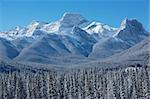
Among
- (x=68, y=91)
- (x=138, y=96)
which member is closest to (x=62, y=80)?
(x=68, y=91)

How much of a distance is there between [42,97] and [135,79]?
29.6 metres

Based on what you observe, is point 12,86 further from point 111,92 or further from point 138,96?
point 138,96

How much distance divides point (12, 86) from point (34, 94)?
699 centimetres

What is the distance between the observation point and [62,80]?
16175 cm

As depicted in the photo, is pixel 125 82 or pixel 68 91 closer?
pixel 68 91

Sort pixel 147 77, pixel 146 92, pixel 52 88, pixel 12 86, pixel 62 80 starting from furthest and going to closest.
A: pixel 62 80 → pixel 12 86 → pixel 52 88 → pixel 147 77 → pixel 146 92

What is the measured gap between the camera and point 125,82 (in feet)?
532

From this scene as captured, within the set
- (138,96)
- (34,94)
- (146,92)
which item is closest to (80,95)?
(34,94)

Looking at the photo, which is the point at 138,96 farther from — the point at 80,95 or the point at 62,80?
the point at 62,80

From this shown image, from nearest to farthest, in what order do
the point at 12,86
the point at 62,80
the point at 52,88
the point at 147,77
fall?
1. the point at 147,77
2. the point at 52,88
3. the point at 12,86
4. the point at 62,80

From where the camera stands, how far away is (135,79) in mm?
152375

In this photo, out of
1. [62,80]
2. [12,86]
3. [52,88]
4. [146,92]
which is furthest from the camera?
[62,80]

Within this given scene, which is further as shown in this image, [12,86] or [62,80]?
[62,80]

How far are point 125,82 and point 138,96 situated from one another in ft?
127
